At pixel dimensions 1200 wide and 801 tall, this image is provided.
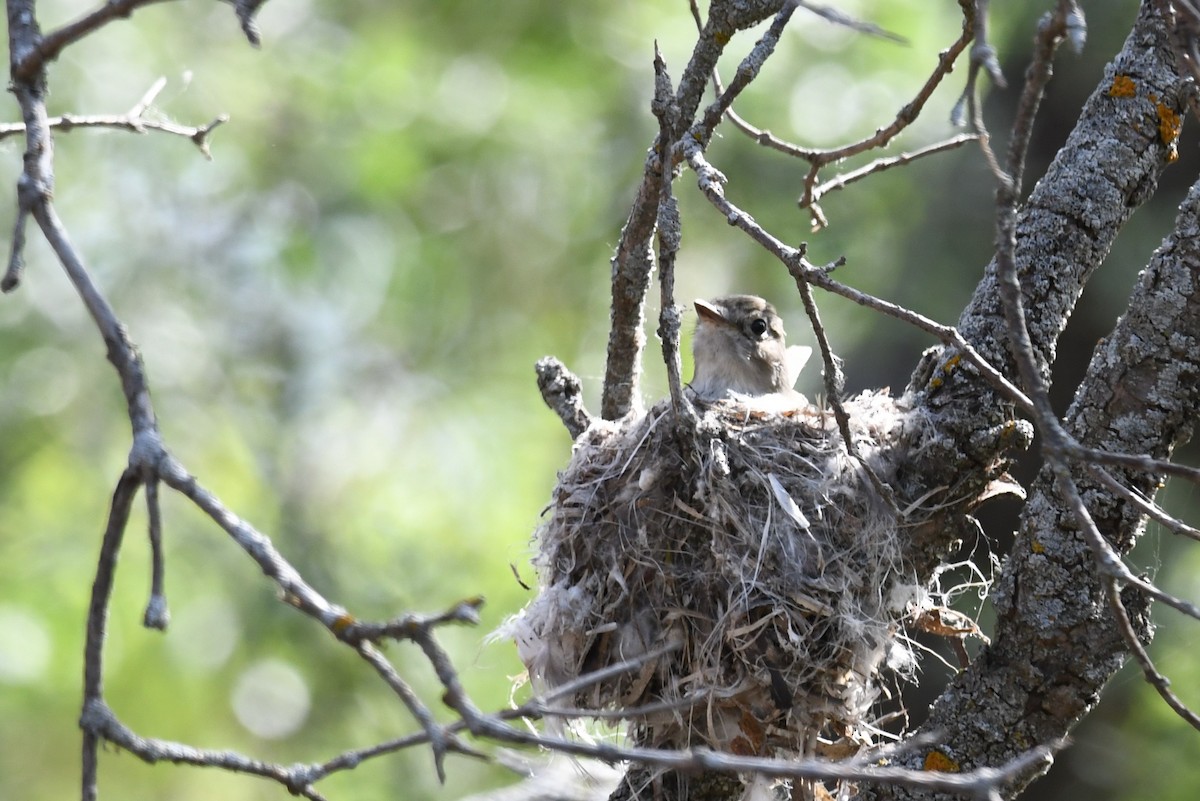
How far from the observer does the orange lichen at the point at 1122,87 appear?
360 centimetres

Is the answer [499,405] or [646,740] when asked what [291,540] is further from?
[646,740]

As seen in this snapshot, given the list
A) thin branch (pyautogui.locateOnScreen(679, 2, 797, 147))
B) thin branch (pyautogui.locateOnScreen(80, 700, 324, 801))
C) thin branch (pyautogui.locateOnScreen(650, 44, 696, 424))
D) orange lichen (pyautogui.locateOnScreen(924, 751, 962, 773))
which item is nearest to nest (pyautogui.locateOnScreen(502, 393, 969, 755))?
orange lichen (pyautogui.locateOnScreen(924, 751, 962, 773))

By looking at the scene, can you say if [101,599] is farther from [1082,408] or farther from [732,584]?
[1082,408]

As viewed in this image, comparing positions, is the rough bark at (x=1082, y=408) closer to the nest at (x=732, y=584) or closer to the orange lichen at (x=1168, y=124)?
the orange lichen at (x=1168, y=124)

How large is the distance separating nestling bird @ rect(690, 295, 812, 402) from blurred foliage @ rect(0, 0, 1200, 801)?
2191 millimetres

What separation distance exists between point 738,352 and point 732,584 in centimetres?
179

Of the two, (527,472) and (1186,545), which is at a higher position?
(1186,545)

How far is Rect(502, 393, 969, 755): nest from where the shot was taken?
350cm

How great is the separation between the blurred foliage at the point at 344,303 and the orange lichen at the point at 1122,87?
146 inches

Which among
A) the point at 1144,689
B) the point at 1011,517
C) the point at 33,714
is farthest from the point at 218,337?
the point at 1144,689

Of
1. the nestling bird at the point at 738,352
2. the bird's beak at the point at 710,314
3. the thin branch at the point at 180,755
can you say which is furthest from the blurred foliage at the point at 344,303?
the thin branch at the point at 180,755

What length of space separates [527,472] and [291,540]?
2215 millimetres

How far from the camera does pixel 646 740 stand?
356cm

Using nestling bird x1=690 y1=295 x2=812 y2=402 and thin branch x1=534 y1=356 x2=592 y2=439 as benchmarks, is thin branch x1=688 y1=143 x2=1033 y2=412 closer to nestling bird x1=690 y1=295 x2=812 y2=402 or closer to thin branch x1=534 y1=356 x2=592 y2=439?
thin branch x1=534 y1=356 x2=592 y2=439
